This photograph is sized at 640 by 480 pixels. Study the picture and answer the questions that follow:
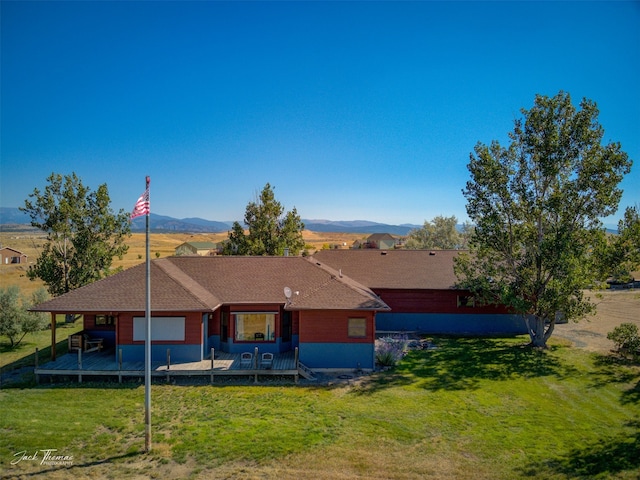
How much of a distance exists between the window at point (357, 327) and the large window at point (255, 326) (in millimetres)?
3944

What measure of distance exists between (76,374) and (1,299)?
9.98m

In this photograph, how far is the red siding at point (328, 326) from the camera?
1809cm

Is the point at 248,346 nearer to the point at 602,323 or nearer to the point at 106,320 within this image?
the point at 106,320

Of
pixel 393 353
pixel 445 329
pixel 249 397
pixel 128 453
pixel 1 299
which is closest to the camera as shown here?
pixel 128 453

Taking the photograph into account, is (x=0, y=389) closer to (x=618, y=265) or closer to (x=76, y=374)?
(x=76, y=374)

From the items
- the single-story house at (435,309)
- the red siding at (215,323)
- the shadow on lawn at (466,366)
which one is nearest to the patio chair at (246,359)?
the red siding at (215,323)

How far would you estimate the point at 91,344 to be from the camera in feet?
63.6

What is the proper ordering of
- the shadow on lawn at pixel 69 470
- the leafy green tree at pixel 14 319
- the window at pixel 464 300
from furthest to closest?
1. the window at pixel 464 300
2. the leafy green tree at pixel 14 319
3. the shadow on lawn at pixel 69 470

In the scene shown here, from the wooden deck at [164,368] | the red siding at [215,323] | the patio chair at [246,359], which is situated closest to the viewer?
the wooden deck at [164,368]

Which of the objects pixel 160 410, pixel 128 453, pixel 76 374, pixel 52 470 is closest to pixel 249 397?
pixel 160 410

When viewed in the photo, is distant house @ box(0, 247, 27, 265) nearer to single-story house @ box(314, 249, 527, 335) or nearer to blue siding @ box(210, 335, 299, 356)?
blue siding @ box(210, 335, 299, 356)

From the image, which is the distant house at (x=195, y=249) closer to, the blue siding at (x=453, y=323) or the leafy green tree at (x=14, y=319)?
the leafy green tree at (x=14, y=319)

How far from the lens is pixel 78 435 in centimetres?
1195

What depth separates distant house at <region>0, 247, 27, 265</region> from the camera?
2884 inches
